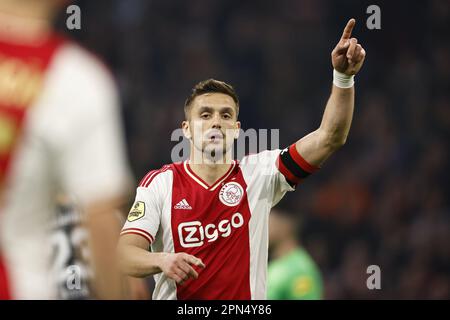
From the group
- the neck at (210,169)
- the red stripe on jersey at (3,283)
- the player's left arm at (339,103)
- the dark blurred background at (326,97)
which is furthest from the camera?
the dark blurred background at (326,97)

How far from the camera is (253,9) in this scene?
1205cm

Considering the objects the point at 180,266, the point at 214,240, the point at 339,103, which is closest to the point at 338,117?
the point at 339,103

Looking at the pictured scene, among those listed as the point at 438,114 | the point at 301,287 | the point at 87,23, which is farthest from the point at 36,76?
the point at 87,23

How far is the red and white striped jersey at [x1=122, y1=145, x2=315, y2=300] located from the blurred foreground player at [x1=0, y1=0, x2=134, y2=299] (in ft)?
5.79

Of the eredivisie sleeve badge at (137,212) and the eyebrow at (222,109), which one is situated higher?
the eyebrow at (222,109)

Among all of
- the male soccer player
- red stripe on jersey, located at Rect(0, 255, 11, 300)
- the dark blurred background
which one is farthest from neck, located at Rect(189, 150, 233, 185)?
the dark blurred background

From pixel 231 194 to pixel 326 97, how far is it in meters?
6.99

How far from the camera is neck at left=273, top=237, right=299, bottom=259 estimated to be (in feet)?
23.3

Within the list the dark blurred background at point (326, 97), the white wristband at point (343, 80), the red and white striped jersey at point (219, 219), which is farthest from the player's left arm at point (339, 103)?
the dark blurred background at point (326, 97)

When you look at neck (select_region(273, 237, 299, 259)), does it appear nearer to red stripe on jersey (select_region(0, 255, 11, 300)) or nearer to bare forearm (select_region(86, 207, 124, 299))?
red stripe on jersey (select_region(0, 255, 11, 300))

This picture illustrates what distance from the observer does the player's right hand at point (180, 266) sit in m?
4.05

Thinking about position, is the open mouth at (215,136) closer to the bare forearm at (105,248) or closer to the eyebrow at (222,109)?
the eyebrow at (222,109)

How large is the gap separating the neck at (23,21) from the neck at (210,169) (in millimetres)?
2097

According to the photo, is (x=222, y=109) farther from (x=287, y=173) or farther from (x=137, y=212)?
(x=137, y=212)
